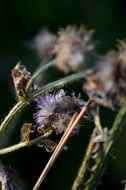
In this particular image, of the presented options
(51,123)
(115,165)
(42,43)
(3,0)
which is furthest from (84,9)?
(51,123)

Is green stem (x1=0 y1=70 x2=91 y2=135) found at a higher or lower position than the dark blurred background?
lower

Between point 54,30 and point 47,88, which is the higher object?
point 54,30

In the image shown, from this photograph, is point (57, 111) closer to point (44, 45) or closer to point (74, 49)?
point (74, 49)

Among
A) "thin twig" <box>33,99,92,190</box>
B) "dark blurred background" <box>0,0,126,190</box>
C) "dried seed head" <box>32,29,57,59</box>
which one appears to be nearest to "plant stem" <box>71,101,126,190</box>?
"thin twig" <box>33,99,92,190</box>

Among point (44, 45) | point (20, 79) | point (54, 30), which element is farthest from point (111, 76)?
point (54, 30)

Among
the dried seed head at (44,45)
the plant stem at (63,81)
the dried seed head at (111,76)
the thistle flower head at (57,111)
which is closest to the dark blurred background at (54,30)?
the dried seed head at (44,45)

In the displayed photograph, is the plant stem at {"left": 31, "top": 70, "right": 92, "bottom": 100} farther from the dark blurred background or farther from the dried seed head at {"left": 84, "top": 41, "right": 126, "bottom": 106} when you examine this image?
the dark blurred background
